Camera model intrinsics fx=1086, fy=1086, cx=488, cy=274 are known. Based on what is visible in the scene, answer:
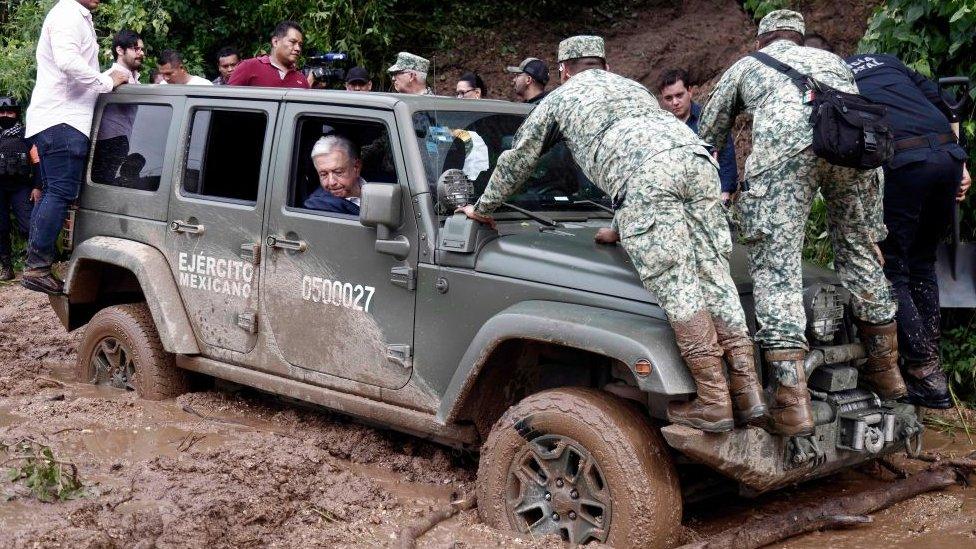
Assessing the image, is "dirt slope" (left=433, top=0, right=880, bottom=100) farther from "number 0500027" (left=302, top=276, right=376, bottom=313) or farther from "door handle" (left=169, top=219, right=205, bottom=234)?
"number 0500027" (left=302, top=276, right=376, bottom=313)

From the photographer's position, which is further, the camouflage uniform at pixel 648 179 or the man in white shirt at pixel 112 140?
the man in white shirt at pixel 112 140

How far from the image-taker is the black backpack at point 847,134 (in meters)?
4.06

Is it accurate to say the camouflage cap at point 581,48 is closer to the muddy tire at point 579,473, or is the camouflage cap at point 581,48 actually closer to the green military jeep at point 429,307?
the green military jeep at point 429,307

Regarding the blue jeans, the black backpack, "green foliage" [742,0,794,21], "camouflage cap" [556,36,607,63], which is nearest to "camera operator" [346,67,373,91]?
the blue jeans

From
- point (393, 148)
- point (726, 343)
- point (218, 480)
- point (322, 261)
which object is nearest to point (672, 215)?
point (726, 343)

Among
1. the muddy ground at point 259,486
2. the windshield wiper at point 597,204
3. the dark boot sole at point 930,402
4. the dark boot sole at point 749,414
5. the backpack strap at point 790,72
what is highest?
the backpack strap at point 790,72

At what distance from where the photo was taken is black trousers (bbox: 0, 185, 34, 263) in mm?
9820

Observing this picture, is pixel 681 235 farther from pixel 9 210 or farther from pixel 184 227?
pixel 9 210

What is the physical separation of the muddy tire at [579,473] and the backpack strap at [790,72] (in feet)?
4.85

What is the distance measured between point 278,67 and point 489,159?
295 centimetres

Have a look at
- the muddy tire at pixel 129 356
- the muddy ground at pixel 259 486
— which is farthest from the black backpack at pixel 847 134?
the muddy tire at pixel 129 356

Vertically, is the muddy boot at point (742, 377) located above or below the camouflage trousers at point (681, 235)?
below

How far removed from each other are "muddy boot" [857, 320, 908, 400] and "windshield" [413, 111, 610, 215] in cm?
129

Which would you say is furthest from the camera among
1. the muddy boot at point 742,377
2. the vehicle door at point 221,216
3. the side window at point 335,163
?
the vehicle door at point 221,216
